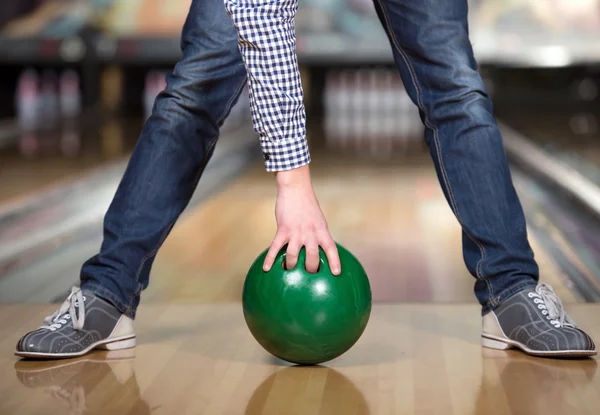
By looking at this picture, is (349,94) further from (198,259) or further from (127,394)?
(127,394)

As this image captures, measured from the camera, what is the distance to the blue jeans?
1588 mm

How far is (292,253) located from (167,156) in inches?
13.4

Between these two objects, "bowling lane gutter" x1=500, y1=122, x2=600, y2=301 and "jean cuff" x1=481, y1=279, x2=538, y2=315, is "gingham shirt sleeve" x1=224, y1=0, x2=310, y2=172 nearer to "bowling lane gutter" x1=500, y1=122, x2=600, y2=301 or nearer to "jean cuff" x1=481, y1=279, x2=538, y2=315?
"jean cuff" x1=481, y1=279, x2=538, y2=315

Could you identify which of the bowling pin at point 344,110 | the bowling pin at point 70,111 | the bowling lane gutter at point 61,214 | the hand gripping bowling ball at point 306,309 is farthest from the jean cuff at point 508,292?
the bowling pin at point 344,110

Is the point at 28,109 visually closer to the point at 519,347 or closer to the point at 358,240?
the point at 358,240

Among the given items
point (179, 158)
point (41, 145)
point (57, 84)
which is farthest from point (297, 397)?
point (57, 84)

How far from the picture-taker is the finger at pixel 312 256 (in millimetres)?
1403

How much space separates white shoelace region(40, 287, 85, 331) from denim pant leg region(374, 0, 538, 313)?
578 mm

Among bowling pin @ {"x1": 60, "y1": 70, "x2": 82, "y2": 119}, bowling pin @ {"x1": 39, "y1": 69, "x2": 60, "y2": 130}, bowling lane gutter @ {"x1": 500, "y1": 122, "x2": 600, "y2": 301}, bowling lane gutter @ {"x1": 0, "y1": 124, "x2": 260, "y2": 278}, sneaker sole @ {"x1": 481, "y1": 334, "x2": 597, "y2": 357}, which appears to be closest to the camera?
sneaker sole @ {"x1": 481, "y1": 334, "x2": 597, "y2": 357}

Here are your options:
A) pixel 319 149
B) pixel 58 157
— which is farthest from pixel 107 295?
pixel 319 149

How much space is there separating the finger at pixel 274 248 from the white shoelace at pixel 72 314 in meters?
0.32

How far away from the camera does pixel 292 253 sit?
1.41 m

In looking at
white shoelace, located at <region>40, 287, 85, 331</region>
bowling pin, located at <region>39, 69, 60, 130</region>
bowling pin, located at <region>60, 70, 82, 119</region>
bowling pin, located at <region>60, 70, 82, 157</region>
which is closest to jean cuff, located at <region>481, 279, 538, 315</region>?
white shoelace, located at <region>40, 287, 85, 331</region>

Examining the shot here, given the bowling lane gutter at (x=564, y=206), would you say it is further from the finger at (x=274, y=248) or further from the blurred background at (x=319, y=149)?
the finger at (x=274, y=248)
